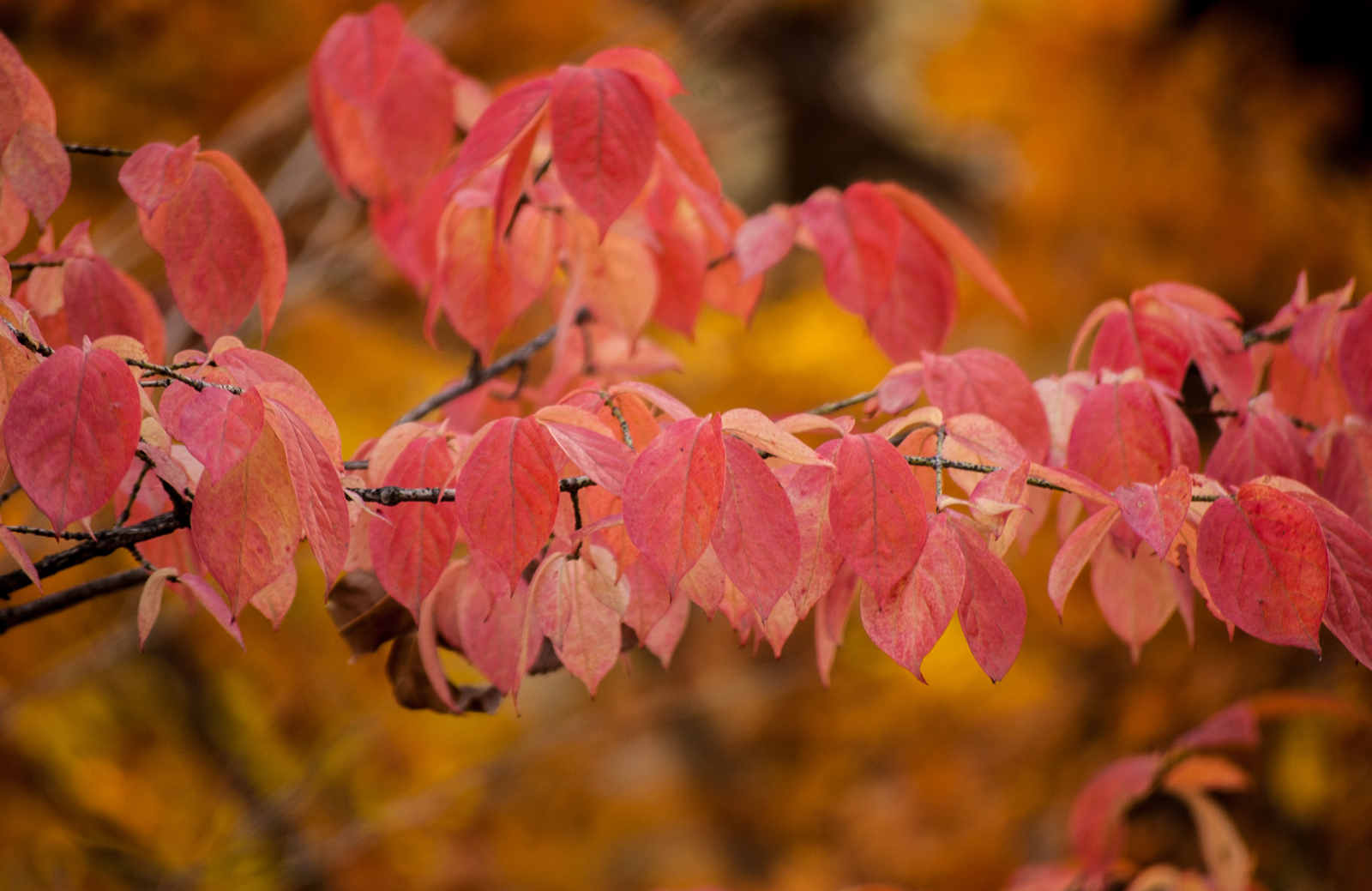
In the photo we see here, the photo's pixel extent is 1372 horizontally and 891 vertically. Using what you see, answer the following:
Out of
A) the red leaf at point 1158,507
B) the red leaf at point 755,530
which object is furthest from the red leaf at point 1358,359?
the red leaf at point 755,530

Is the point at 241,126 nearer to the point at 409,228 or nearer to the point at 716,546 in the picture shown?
the point at 409,228

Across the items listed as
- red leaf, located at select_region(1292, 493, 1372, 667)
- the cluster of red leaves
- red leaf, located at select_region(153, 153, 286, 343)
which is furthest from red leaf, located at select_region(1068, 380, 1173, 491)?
red leaf, located at select_region(153, 153, 286, 343)

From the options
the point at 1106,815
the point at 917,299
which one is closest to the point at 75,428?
the point at 917,299

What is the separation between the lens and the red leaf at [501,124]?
657 millimetres

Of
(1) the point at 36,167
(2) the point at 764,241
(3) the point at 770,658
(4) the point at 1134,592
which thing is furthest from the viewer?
(3) the point at 770,658

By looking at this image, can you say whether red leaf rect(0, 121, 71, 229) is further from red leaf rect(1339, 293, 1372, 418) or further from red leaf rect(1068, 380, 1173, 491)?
red leaf rect(1339, 293, 1372, 418)

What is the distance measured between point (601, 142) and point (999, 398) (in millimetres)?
356

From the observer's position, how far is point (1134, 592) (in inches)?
29.9

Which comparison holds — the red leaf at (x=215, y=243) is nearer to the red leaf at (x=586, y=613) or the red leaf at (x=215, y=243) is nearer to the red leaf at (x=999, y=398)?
the red leaf at (x=586, y=613)

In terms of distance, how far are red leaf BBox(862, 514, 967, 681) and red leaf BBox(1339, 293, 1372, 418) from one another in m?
0.42

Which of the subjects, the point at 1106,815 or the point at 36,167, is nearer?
the point at 36,167

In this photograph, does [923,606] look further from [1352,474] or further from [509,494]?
[1352,474]

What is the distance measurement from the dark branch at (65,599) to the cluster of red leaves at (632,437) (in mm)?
32

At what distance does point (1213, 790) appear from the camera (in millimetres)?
2311
